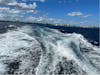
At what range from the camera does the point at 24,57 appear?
1518 cm

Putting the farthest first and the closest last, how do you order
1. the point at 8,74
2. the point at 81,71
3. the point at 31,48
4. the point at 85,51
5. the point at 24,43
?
the point at 85,51 < the point at 24,43 < the point at 31,48 < the point at 81,71 < the point at 8,74

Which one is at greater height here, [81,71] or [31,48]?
[31,48]

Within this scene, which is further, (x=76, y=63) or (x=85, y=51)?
(x=85, y=51)

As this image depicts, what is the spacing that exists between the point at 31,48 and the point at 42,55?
1617 millimetres

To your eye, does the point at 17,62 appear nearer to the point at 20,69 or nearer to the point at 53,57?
the point at 20,69

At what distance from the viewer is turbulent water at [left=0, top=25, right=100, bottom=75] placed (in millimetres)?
13641

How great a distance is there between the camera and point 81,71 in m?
14.0

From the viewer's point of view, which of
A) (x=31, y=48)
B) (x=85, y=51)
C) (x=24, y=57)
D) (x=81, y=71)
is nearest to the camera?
(x=81, y=71)

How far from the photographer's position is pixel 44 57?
1548 centimetres

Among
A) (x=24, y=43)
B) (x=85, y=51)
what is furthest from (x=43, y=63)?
(x=85, y=51)

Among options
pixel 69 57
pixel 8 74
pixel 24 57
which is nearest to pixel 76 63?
pixel 69 57

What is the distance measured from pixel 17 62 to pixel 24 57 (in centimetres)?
91

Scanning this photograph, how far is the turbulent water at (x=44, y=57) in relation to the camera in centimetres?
1364

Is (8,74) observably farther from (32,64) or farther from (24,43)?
(24,43)
